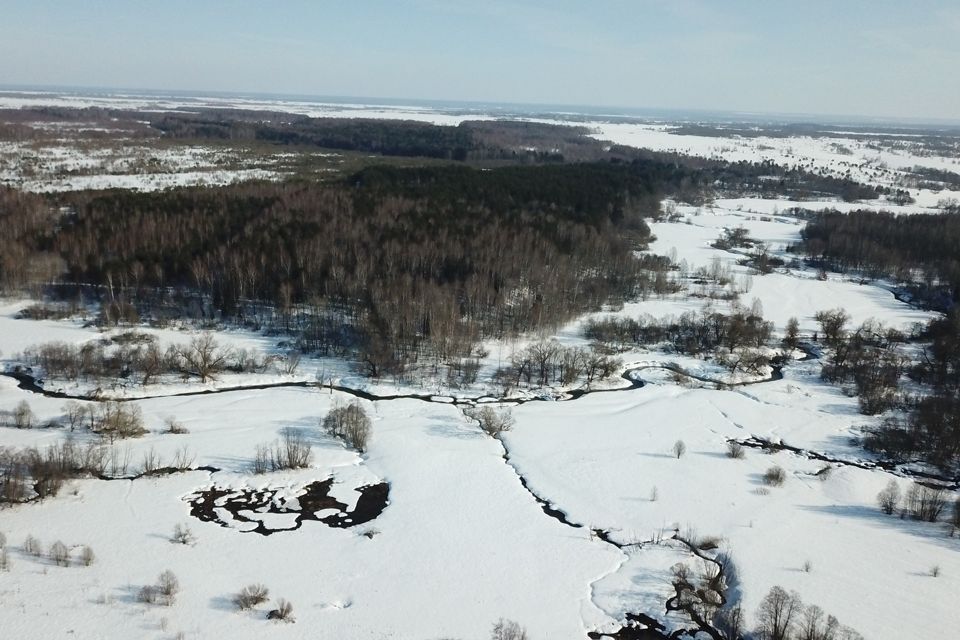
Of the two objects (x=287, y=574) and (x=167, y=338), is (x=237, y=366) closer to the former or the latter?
(x=167, y=338)

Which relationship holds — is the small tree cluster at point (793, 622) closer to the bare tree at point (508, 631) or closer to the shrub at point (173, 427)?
the bare tree at point (508, 631)

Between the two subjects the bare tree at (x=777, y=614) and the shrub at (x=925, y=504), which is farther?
the shrub at (x=925, y=504)

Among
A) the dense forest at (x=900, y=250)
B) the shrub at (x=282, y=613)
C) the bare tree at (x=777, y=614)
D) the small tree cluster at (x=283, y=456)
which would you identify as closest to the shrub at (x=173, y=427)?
the small tree cluster at (x=283, y=456)

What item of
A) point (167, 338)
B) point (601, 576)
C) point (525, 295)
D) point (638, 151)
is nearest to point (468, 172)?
point (525, 295)

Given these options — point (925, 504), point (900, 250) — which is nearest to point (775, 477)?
point (925, 504)

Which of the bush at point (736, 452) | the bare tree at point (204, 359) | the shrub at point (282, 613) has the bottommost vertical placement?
the shrub at point (282, 613)

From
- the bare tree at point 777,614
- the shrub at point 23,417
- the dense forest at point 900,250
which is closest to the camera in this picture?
the bare tree at point 777,614

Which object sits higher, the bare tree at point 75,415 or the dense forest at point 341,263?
the dense forest at point 341,263

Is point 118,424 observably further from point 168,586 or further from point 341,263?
point 341,263
